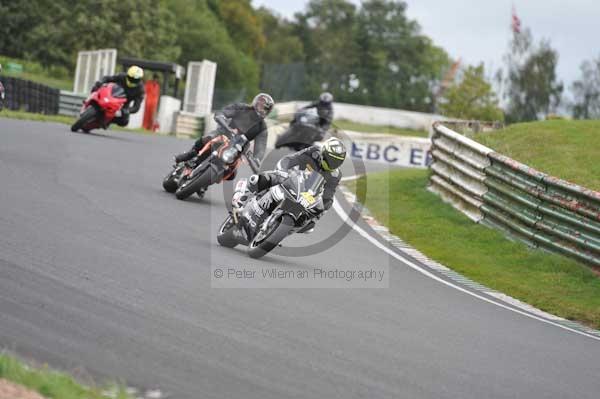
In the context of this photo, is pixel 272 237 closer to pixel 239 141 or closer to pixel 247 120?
pixel 239 141

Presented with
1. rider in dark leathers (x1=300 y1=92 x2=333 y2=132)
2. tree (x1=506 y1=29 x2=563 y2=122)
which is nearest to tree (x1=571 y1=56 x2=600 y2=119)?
tree (x1=506 y1=29 x2=563 y2=122)

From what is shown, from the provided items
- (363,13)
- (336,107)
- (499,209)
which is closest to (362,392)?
(499,209)

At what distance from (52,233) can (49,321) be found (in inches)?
142

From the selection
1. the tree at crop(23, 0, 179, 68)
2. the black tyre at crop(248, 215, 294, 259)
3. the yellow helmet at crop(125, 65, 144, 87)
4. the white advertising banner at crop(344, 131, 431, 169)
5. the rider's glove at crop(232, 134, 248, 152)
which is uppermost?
the tree at crop(23, 0, 179, 68)

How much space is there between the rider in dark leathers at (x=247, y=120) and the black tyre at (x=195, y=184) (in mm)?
429

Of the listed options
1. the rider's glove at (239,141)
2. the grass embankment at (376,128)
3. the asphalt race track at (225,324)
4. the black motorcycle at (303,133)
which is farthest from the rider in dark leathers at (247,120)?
the grass embankment at (376,128)

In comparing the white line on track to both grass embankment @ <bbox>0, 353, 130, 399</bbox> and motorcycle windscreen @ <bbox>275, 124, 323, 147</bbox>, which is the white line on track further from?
motorcycle windscreen @ <bbox>275, 124, 323, 147</bbox>

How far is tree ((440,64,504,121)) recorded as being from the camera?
5362cm

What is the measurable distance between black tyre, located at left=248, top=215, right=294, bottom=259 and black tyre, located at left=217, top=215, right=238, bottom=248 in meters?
0.48

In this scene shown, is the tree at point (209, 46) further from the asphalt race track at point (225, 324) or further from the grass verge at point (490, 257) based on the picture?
the asphalt race track at point (225, 324)

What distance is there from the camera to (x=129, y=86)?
79.8ft

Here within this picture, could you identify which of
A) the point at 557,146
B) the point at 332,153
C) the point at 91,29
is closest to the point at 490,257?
the point at 332,153

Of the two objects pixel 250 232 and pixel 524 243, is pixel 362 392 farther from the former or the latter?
pixel 524 243

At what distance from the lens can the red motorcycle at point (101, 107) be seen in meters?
23.6
